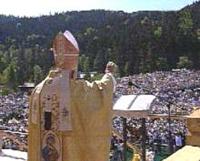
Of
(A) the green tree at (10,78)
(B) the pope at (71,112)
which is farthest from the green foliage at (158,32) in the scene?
(B) the pope at (71,112)

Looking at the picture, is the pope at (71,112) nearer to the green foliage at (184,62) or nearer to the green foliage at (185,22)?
the green foliage at (184,62)

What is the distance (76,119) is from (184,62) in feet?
277

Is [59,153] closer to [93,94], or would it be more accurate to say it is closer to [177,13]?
[93,94]

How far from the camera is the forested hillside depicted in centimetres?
8806

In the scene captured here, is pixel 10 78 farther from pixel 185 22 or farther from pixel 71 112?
pixel 71 112

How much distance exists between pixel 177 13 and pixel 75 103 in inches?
4043

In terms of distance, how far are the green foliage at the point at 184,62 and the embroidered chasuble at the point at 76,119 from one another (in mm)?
84046

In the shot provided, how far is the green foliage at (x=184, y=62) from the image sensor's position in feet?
286

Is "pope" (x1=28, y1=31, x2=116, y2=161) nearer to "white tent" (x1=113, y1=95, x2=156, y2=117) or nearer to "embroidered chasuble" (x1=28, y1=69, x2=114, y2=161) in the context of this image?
"embroidered chasuble" (x1=28, y1=69, x2=114, y2=161)

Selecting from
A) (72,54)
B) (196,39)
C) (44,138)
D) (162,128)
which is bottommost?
(162,128)

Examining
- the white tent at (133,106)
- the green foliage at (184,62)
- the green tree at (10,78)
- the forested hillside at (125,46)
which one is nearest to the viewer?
the white tent at (133,106)

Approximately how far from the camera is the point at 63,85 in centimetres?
379

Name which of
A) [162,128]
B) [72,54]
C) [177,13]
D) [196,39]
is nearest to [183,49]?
[196,39]

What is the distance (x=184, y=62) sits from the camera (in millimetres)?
87188
